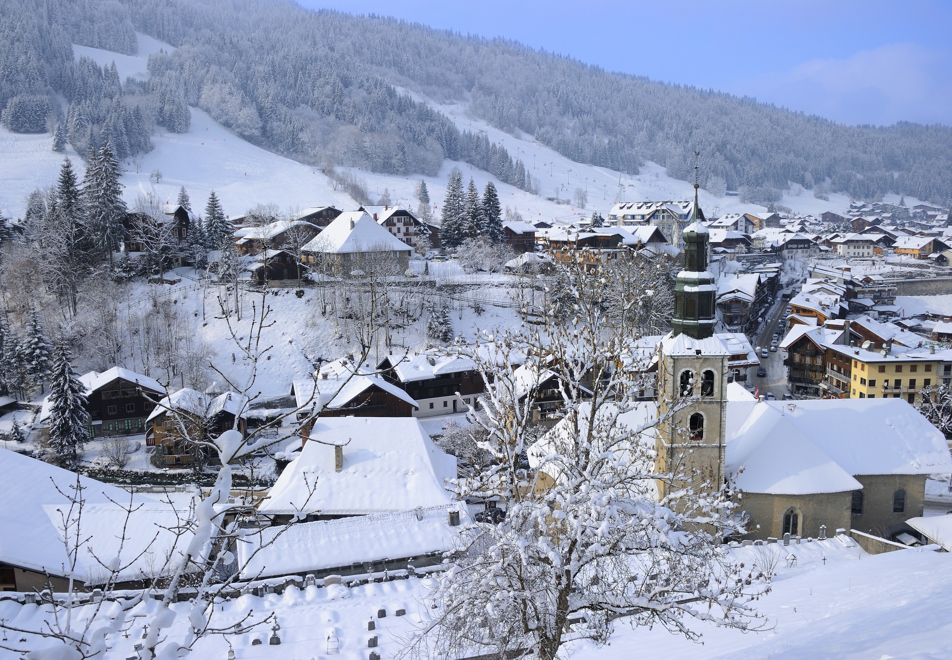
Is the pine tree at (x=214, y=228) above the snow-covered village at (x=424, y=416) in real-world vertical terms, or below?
above

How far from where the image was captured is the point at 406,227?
66.3 metres

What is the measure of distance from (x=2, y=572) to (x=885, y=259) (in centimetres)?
10084

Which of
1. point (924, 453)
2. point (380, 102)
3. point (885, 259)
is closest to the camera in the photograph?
point (924, 453)

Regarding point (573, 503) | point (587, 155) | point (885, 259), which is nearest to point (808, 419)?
point (573, 503)

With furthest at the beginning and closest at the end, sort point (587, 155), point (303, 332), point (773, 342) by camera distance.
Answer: point (587, 155)
point (773, 342)
point (303, 332)

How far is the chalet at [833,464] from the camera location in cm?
2173

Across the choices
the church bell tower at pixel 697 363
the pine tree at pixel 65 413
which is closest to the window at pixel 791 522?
the church bell tower at pixel 697 363

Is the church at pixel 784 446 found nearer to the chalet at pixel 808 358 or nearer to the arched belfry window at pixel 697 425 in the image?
the arched belfry window at pixel 697 425

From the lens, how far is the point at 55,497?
21703mm

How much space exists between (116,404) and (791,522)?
112 ft

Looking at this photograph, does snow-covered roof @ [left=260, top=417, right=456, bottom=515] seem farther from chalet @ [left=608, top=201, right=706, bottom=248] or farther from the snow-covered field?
chalet @ [left=608, top=201, right=706, bottom=248]

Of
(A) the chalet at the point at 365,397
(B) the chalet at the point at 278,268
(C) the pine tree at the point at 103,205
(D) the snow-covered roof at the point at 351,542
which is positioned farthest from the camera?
(B) the chalet at the point at 278,268

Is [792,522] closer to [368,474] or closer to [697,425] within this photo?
[697,425]

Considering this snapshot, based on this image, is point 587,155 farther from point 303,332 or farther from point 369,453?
point 369,453
